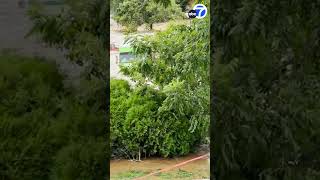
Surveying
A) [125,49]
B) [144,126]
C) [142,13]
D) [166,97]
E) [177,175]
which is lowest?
[177,175]

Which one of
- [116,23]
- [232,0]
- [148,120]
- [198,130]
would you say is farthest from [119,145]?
[232,0]

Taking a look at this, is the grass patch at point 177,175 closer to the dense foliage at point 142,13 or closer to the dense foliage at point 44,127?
the dense foliage at point 44,127

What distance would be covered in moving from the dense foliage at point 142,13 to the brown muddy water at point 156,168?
624 millimetres

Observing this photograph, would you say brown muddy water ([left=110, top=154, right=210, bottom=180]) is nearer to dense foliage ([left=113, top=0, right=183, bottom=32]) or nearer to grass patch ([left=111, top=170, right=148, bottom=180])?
grass patch ([left=111, top=170, right=148, bottom=180])

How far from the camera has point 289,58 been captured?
2734 millimetres

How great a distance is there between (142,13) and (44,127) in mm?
680

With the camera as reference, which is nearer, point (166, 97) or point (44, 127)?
point (44, 127)

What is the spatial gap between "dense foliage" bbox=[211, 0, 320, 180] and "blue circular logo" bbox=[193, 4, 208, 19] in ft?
0.16

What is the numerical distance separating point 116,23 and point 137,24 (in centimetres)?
10

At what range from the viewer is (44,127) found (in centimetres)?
261

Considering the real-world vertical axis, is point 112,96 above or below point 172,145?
above

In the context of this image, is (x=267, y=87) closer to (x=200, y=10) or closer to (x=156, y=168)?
(x=200, y=10)

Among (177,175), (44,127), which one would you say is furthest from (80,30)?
(177,175)

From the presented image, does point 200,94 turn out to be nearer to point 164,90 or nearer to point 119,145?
point 164,90
